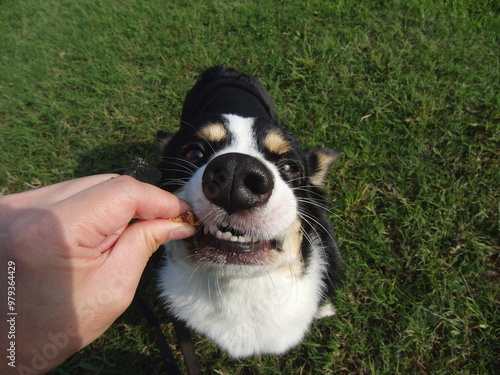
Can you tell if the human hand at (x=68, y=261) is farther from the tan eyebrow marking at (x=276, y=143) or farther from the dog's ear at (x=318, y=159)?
the dog's ear at (x=318, y=159)

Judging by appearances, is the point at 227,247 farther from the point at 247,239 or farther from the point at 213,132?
the point at 213,132

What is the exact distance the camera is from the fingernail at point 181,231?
1.42m

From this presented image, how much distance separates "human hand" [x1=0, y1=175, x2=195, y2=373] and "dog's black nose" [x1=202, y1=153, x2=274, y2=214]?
24 centimetres

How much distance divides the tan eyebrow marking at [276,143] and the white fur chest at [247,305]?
783 millimetres

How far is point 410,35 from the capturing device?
151 inches

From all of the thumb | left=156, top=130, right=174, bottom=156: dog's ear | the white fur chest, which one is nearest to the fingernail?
the thumb

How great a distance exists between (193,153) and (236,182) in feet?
2.52

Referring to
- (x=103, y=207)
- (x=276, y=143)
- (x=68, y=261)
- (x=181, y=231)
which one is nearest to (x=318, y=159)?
(x=276, y=143)

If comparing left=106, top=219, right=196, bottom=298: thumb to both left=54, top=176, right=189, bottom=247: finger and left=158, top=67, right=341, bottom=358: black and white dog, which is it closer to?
left=54, top=176, right=189, bottom=247: finger

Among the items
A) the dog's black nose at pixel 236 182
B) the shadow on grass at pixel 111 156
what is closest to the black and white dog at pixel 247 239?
the dog's black nose at pixel 236 182

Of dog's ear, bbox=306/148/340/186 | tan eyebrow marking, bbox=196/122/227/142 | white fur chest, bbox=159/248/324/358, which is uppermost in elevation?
tan eyebrow marking, bbox=196/122/227/142

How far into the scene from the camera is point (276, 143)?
1.96 m

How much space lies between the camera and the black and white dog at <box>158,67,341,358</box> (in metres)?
1.38

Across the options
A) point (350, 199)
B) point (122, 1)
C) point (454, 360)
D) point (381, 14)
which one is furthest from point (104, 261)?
point (122, 1)
